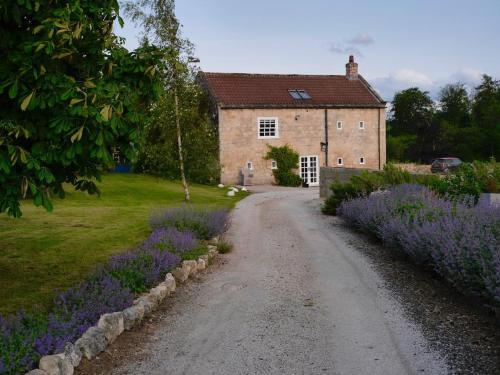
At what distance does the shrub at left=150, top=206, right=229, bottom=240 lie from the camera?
494 inches

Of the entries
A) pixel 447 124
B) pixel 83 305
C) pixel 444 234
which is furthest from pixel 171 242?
pixel 447 124

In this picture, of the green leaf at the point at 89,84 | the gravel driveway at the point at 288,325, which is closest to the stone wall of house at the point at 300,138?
the gravel driveway at the point at 288,325

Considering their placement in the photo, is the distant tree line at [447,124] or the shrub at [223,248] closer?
the shrub at [223,248]

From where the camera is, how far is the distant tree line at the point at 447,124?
55656 mm

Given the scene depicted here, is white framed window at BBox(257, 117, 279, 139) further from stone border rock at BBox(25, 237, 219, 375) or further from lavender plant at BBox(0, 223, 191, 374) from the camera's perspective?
stone border rock at BBox(25, 237, 219, 375)

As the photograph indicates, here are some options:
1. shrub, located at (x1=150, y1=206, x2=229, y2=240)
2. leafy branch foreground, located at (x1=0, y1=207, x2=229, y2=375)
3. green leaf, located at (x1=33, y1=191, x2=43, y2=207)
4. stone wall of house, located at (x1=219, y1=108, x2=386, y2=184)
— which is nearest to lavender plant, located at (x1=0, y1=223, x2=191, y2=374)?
leafy branch foreground, located at (x1=0, y1=207, x2=229, y2=375)

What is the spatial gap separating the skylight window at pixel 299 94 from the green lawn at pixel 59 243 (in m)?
17.6

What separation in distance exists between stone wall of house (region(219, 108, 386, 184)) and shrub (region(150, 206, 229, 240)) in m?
18.9

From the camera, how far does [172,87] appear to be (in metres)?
22.6

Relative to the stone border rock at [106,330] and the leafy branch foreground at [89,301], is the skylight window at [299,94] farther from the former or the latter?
the stone border rock at [106,330]

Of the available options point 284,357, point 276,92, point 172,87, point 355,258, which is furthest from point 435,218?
point 276,92

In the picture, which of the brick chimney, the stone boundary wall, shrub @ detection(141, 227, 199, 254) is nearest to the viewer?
shrub @ detection(141, 227, 199, 254)

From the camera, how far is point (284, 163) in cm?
3566

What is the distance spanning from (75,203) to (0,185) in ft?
48.3
